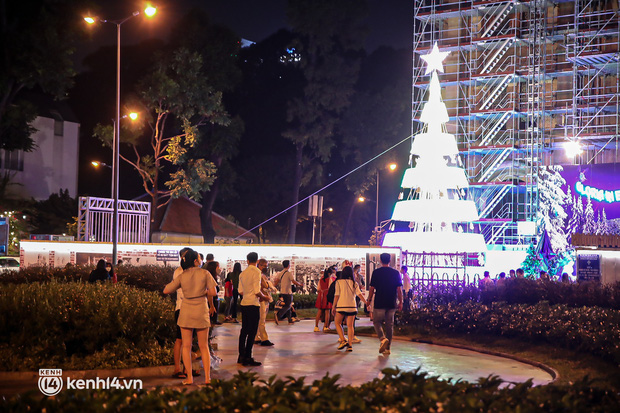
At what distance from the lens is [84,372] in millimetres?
10641

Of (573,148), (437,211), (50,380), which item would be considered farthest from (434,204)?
(50,380)

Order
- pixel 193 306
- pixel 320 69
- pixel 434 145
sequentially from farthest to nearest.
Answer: pixel 320 69, pixel 434 145, pixel 193 306

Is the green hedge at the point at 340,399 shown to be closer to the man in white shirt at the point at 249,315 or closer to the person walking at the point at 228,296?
the man in white shirt at the point at 249,315

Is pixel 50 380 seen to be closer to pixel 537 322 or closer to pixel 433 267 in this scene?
pixel 537 322

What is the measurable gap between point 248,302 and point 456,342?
224 inches

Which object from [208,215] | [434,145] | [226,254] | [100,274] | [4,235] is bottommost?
[100,274]

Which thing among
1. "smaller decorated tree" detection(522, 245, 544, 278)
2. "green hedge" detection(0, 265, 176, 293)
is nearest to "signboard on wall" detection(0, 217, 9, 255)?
"green hedge" detection(0, 265, 176, 293)

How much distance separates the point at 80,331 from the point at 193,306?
7.62 feet

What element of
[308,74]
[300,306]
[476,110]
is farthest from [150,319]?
[308,74]

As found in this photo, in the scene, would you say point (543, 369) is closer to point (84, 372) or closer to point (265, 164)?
point (84, 372)

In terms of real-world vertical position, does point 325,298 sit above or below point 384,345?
above

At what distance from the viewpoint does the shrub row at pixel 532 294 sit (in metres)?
15.7

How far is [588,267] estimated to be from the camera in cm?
2328

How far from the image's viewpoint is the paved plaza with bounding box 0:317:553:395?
10781 millimetres
